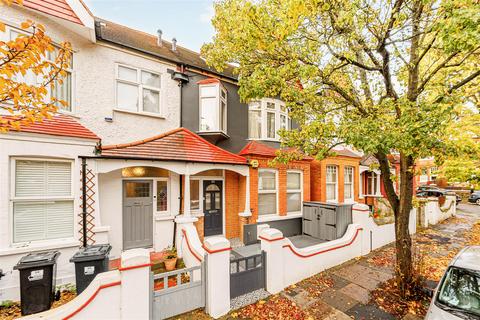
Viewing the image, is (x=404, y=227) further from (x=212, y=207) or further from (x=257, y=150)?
(x=212, y=207)

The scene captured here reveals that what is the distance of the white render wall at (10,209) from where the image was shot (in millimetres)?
5004

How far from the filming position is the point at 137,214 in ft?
24.2

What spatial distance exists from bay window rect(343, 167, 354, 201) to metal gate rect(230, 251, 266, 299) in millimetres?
9776

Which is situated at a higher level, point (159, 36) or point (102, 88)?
point (159, 36)

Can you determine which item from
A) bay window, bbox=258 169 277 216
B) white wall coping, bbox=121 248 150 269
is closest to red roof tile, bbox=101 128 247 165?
bay window, bbox=258 169 277 216

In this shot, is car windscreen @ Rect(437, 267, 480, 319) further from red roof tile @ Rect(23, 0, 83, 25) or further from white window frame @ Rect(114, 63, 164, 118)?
red roof tile @ Rect(23, 0, 83, 25)

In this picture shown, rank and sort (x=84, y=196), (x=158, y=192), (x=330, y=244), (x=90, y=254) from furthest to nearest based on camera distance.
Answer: (x=158, y=192) < (x=330, y=244) < (x=84, y=196) < (x=90, y=254)

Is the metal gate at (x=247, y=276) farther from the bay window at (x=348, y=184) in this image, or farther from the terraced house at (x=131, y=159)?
the bay window at (x=348, y=184)

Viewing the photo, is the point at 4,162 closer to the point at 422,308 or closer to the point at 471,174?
the point at 422,308

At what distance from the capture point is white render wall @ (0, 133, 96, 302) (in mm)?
5004

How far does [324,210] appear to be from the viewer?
912cm

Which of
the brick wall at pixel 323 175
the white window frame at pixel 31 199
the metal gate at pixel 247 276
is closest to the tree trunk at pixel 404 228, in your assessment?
the metal gate at pixel 247 276

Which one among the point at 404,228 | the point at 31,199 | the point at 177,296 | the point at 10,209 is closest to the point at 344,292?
the point at 404,228

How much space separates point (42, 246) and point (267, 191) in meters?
7.83
